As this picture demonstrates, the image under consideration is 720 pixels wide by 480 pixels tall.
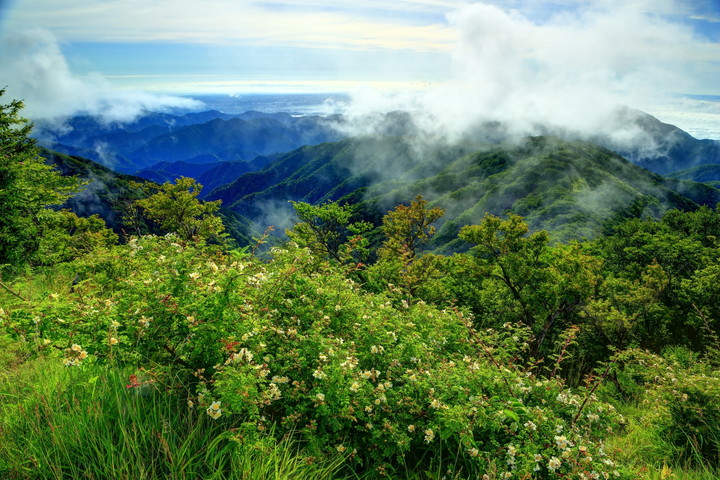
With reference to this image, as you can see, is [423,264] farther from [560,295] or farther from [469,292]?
[560,295]

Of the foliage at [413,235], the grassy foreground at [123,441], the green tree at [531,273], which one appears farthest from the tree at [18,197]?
the green tree at [531,273]

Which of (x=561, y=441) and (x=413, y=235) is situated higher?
(x=561, y=441)

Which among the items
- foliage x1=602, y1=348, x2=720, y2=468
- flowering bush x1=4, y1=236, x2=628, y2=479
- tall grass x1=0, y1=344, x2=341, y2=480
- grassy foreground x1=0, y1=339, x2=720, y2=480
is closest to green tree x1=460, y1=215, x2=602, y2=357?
foliage x1=602, y1=348, x2=720, y2=468

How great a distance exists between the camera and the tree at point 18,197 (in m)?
17.9

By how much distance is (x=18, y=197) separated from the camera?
18281mm

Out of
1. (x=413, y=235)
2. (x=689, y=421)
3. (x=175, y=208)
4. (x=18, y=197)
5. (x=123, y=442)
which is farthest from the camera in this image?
(x=175, y=208)

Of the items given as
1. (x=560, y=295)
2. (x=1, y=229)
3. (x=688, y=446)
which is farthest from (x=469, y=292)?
(x=1, y=229)

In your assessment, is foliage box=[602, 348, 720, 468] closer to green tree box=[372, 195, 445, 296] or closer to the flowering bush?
the flowering bush

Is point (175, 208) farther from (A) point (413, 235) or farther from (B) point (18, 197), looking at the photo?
(A) point (413, 235)

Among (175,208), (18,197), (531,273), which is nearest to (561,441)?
(18,197)

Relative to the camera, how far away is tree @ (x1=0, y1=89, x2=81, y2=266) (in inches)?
704

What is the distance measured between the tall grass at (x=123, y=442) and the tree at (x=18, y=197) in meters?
16.8

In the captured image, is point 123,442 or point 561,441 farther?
point 561,441

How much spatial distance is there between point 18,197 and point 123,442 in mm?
21266
